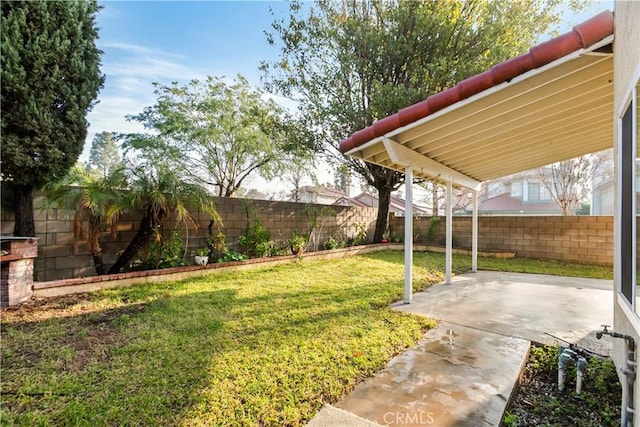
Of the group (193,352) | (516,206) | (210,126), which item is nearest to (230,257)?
(193,352)

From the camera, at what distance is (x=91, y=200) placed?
454 cm

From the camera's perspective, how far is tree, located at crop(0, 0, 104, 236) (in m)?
3.94

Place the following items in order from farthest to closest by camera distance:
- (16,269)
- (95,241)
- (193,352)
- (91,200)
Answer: (95,241) < (91,200) < (16,269) < (193,352)

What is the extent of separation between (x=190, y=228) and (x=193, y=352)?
14.0 feet

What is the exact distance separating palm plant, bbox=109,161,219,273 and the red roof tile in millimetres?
4161

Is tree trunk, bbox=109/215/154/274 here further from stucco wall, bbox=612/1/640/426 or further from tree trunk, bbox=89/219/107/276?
stucco wall, bbox=612/1/640/426

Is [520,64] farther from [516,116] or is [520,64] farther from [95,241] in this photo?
[95,241]

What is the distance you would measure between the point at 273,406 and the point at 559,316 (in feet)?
14.2

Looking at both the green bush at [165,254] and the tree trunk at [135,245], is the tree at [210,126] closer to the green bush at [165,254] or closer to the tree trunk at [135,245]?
the green bush at [165,254]

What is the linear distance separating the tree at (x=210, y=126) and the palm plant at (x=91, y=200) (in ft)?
18.2

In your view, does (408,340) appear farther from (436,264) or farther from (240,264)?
(436,264)

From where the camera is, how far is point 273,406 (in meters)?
2.09

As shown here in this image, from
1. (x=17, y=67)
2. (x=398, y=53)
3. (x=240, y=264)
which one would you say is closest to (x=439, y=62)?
(x=398, y=53)

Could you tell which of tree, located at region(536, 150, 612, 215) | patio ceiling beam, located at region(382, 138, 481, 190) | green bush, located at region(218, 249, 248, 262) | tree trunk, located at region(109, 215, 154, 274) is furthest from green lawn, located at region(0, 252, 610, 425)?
tree, located at region(536, 150, 612, 215)
